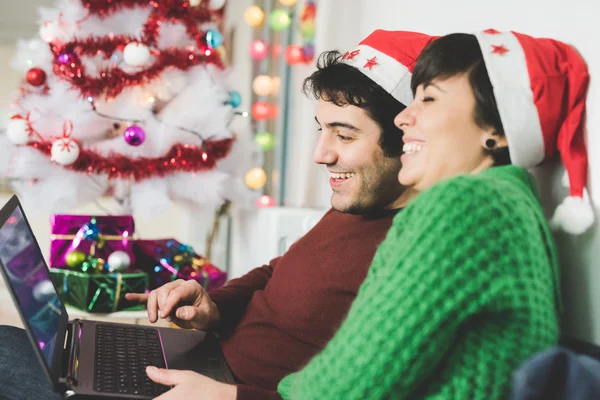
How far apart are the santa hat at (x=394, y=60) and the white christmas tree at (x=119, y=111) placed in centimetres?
107

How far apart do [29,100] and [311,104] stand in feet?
3.14

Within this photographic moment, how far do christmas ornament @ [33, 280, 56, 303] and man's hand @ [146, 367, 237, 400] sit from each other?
0.26m

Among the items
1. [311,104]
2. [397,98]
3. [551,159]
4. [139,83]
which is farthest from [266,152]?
[551,159]

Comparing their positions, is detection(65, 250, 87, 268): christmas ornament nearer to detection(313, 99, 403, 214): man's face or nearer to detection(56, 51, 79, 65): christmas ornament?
detection(56, 51, 79, 65): christmas ornament

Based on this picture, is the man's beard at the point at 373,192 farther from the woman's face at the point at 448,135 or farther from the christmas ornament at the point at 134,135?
the christmas ornament at the point at 134,135

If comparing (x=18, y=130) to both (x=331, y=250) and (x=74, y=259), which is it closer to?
(x=74, y=259)

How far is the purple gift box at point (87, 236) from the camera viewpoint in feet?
6.66

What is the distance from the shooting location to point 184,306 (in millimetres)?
1240

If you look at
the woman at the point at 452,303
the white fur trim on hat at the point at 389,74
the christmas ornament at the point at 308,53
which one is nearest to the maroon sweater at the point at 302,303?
the white fur trim on hat at the point at 389,74

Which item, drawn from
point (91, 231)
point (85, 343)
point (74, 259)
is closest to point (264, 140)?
point (91, 231)

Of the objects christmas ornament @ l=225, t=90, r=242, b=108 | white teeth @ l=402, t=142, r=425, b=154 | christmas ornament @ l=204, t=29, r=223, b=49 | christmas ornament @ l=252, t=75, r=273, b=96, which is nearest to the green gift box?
christmas ornament @ l=225, t=90, r=242, b=108

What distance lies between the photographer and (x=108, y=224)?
2076mm

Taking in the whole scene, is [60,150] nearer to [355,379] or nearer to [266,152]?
[266,152]

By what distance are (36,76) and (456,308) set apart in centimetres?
186
